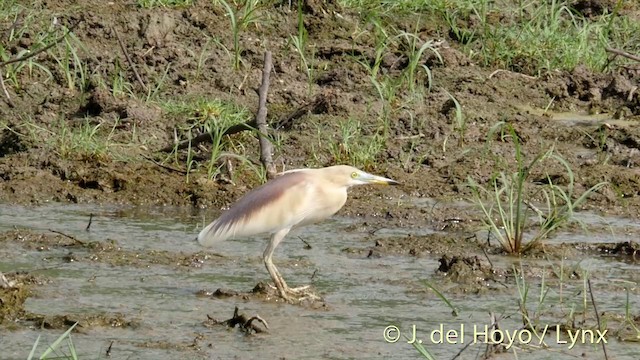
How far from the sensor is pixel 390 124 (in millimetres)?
9148

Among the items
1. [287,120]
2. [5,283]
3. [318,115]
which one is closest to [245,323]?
[5,283]

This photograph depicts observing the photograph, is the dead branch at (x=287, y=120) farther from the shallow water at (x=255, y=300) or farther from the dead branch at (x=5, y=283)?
the dead branch at (x=5, y=283)

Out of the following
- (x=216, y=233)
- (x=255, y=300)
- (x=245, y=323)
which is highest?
(x=216, y=233)

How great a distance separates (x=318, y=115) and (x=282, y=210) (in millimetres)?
2869

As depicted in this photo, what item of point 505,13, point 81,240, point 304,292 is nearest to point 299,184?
point 304,292

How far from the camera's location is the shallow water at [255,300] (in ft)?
18.0

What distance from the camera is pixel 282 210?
638cm

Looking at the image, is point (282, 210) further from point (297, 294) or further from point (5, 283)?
point (5, 283)

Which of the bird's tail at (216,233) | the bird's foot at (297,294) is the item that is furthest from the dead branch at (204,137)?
the bird's foot at (297,294)

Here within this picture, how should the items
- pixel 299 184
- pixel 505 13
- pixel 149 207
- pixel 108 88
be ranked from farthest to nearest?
pixel 505 13, pixel 108 88, pixel 149 207, pixel 299 184

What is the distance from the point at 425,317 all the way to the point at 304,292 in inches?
22.9

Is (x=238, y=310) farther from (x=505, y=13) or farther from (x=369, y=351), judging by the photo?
(x=505, y=13)

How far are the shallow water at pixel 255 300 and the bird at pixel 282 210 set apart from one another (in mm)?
217

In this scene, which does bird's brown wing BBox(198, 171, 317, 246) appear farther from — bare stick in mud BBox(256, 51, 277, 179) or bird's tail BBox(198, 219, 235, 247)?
bare stick in mud BBox(256, 51, 277, 179)
